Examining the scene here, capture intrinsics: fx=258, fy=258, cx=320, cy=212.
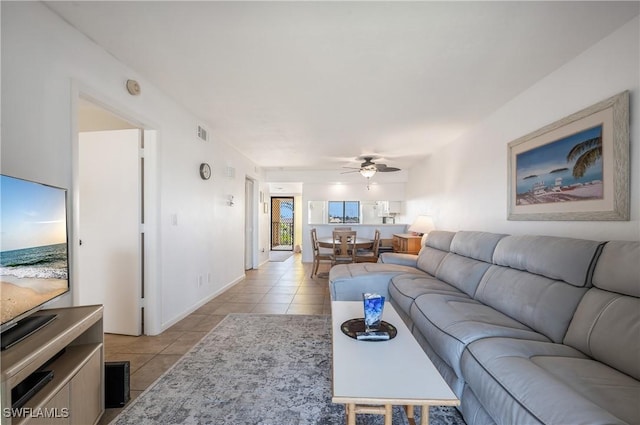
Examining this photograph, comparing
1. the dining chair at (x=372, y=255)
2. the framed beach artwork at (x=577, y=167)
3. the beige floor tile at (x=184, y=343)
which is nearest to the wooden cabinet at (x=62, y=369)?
the beige floor tile at (x=184, y=343)

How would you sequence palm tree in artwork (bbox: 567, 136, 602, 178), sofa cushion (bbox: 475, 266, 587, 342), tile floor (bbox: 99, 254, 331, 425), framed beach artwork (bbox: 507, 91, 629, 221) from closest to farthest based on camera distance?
sofa cushion (bbox: 475, 266, 587, 342)
framed beach artwork (bbox: 507, 91, 629, 221)
palm tree in artwork (bbox: 567, 136, 602, 178)
tile floor (bbox: 99, 254, 331, 425)

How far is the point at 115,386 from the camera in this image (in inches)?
62.6

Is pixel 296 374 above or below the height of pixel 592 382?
below

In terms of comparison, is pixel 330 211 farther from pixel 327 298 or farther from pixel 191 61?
pixel 191 61

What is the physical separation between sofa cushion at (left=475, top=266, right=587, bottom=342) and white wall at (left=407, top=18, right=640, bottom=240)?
534 millimetres

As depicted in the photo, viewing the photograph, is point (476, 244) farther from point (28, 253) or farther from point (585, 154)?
point (28, 253)

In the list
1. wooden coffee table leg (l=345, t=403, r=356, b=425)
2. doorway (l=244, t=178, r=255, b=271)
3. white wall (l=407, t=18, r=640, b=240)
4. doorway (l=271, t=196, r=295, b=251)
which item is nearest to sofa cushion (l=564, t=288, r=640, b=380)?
white wall (l=407, t=18, r=640, b=240)

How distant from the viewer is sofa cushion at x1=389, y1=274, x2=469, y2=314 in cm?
231

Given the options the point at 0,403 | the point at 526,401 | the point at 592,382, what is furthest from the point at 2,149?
the point at 592,382

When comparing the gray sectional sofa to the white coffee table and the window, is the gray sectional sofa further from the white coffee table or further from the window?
the window

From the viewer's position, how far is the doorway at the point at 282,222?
10.4 metres

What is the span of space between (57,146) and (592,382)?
3013 mm

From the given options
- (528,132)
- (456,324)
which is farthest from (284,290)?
(528,132)

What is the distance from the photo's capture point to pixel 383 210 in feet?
23.8
